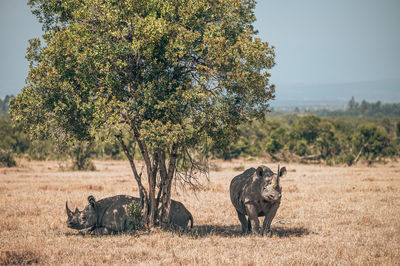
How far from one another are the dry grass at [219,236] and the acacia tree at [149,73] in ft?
8.79

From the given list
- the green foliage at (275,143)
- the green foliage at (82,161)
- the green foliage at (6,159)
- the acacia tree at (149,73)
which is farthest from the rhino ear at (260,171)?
the green foliage at (275,143)

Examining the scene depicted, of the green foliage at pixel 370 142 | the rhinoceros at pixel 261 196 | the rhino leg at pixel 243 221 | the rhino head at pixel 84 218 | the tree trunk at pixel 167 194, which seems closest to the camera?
the rhinoceros at pixel 261 196

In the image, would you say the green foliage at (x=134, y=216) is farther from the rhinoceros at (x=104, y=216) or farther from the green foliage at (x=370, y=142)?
the green foliage at (x=370, y=142)

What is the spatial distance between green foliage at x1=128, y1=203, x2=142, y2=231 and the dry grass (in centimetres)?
55

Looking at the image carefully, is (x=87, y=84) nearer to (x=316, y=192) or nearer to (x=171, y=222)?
(x=171, y=222)

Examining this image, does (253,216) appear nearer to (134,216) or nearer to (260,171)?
(260,171)

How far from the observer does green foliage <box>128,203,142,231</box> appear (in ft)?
40.2

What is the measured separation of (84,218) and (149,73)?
4.45 metres

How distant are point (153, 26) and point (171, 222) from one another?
5.83m

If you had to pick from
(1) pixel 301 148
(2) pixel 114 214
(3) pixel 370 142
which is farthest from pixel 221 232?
(1) pixel 301 148

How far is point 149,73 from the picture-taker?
1125 cm

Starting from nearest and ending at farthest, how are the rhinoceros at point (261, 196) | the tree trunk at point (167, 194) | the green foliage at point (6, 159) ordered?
the rhinoceros at point (261, 196), the tree trunk at point (167, 194), the green foliage at point (6, 159)

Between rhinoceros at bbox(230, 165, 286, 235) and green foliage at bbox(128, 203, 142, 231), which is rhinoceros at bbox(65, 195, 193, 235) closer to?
green foliage at bbox(128, 203, 142, 231)

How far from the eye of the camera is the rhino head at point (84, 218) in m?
11.7
